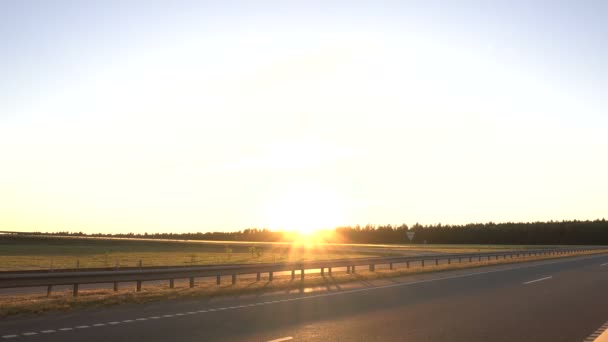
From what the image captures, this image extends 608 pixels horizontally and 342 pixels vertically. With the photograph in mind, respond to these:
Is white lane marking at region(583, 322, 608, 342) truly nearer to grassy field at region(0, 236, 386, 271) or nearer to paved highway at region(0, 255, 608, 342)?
paved highway at region(0, 255, 608, 342)

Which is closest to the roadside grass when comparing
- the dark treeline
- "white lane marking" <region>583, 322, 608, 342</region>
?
"white lane marking" <region>583, 322, 608, 342</region>

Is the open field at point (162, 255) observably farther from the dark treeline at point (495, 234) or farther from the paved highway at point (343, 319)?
the dark treeline at point (495, 234)

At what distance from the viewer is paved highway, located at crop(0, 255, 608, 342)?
408 inches

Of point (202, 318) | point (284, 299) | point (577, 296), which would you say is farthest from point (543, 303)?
point (202, 318)

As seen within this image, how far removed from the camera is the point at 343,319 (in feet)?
41.0

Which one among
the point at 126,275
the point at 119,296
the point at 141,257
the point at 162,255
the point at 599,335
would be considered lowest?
the point at 599,335

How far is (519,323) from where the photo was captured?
12195 mm

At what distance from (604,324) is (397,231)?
120841mm

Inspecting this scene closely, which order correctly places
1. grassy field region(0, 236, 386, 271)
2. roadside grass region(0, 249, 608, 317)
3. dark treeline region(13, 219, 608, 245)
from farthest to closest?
dark treeline region(13, 219, 608, 245), grassy field region(0, 236, 386, 271), roadside grass region(0, 249, 608, 317)

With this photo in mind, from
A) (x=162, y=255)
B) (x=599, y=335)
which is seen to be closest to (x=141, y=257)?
(x=162, y=255)

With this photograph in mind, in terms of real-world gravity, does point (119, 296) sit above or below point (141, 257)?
below

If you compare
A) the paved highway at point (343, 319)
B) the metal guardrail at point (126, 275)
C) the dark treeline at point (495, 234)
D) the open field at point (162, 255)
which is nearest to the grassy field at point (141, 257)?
the open field at point (162, 255)

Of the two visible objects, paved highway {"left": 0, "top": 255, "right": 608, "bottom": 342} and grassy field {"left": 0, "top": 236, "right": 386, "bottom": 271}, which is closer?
paved highway {"left": 0, "top": 255, "right": 608, "bottom": 342}

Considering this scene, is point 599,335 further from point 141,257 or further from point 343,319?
point 141,257
